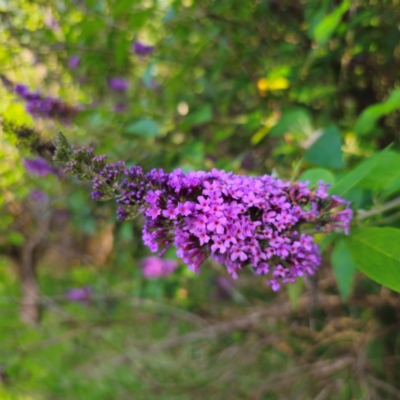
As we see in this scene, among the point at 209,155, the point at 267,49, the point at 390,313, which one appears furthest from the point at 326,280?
the point at 267,49

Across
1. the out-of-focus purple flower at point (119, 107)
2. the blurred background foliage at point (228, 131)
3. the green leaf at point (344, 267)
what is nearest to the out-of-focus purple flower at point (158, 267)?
the blurred background foliage at point (228, 131)

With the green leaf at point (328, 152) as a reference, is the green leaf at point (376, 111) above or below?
above

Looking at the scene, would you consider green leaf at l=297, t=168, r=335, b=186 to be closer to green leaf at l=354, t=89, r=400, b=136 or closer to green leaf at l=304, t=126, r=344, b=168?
green leaf at l=304, t=126, r=344, b=168

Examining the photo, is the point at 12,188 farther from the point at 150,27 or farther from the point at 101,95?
the point at 150,27

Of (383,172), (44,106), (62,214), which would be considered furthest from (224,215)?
(62,214)

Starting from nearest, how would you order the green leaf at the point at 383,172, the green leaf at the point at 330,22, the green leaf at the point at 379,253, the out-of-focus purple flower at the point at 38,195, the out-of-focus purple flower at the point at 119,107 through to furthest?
the green leaf at the point at 379,253
the green leaf at the point at 383,172
the green leaf at the point at 330,22
the out-of-focus purple flower at the point at 119,107
the out-of-focus purple flower at the point at 38,195

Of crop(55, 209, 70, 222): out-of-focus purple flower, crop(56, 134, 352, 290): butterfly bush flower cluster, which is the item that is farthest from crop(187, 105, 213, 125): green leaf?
crop(55, 209, 70, 222): out-of-focus purple flower

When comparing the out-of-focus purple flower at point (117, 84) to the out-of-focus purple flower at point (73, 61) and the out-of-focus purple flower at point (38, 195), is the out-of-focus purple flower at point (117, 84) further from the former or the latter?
the out-of-focus purple flower at point (38, 195)
